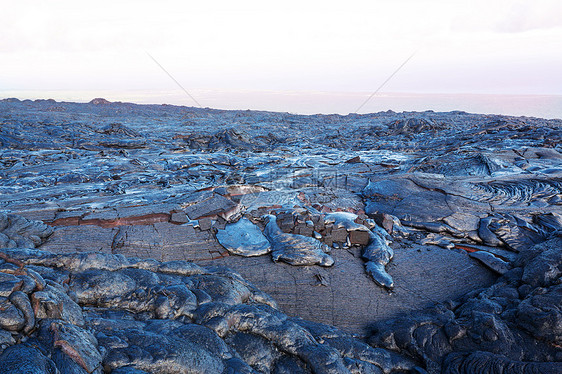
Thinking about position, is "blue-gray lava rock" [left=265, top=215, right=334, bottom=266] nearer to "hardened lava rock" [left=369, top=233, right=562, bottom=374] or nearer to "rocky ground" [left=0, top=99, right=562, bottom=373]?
"rocky ground" [left=0, top=99, right=562, bottom=373]

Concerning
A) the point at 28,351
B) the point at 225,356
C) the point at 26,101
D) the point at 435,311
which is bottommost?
the point at 435,311

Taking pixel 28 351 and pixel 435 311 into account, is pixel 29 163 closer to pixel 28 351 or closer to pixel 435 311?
pixel 28 351

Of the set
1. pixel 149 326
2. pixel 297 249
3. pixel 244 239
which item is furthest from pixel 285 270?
pixel 149 326

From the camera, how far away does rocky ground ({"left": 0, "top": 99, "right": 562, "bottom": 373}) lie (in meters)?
2.94

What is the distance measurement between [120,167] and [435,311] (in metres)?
11.1

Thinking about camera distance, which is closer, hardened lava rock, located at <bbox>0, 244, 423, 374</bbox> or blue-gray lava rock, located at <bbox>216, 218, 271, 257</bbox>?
hardened lava rock, located at <bbox>0, 244, 423, 374</bbox>

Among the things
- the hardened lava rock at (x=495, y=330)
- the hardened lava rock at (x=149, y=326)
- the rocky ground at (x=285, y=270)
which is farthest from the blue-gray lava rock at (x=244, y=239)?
the hardened lava rock at (x=495, y=330)

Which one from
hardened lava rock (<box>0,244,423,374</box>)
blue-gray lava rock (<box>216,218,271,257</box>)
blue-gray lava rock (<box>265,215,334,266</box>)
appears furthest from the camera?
blue-gray lava rock (<box>216,218,271,257</box>)

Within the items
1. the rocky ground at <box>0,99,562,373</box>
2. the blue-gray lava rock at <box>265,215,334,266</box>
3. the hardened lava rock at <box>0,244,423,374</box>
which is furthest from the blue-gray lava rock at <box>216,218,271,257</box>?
the hardened lava rock at <box>0,244,423,374</box>

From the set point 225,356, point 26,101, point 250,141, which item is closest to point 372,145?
point 250,141

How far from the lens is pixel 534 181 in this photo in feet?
27.6

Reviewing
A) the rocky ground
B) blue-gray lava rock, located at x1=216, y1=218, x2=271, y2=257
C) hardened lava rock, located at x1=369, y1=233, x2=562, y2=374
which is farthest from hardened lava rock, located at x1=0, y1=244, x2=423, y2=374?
blue-gray lava rock, located at x1=216, y1=218, x2=271, y2=257

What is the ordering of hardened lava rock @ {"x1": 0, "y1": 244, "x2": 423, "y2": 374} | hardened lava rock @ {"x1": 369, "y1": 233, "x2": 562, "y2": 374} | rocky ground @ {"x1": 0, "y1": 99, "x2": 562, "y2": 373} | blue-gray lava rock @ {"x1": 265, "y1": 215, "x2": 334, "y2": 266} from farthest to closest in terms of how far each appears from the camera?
blue-gray lava rock @ {"x1": 265, "y1": 215, "x2": 334, "y2": 266}
hardened lava rock @ {"x1": 369, "y1": 233, "x2": 562, "y2": 374}
rocky ground @ {"x1": 0, "y1": 99, "x2": 562, "y2": 373}
hardened lava rock @ {"x1": 0, "y1": 244, "x2": 423, "y2": 374}

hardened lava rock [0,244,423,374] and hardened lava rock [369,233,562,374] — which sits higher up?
hardened lava rock [0,244,423,374]
